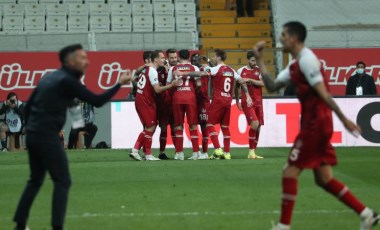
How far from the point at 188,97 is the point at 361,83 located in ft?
24.7

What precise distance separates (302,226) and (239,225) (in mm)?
676

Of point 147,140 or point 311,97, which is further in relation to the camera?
point 147,140

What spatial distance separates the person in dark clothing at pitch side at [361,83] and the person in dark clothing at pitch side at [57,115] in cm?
1655

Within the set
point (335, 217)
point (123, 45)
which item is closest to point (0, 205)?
point (335, 217)

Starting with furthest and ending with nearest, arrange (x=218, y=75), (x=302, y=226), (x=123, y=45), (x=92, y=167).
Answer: (x=123, y=45) → (x=218, y=75) → (x=92, y=167) → (x=302, y=226)

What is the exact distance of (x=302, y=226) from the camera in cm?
1001

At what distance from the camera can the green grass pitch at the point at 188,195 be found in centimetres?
1041

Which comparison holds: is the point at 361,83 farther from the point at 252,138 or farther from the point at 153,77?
the point at 153,77

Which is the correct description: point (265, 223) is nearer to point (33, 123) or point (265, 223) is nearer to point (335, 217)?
point (335, 217)

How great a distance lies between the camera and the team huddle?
18766 millimetres

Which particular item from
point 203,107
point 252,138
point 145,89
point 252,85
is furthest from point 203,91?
point 145,89

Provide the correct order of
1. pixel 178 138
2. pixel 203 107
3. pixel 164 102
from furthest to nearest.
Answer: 1. pixel 203 107
2. pixel 164 102
3. pixel 178 138

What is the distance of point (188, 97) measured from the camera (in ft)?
62.4

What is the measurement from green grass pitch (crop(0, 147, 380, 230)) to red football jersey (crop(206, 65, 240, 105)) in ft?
4.28
